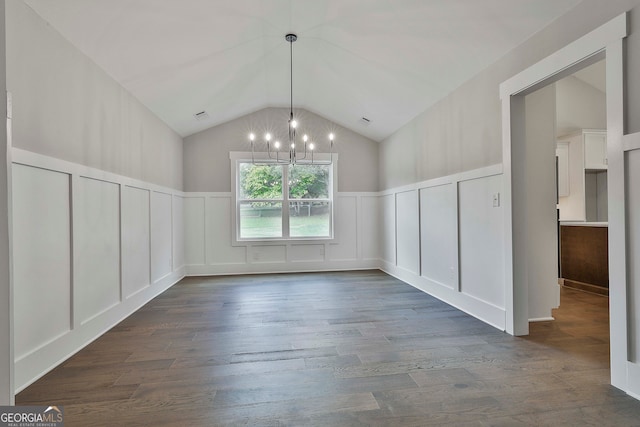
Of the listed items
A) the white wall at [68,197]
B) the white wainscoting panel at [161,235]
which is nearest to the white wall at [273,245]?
the white wainscoting panel at [161,235]

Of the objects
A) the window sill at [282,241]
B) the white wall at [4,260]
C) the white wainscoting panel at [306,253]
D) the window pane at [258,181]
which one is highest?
the window pane at [258,181]

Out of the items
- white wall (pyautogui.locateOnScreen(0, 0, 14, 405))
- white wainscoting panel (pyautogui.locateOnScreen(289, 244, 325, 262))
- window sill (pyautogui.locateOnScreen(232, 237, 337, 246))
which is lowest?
white wainscoting panel (pyautogui.locateOnScreen(289, 244, 325, 262))

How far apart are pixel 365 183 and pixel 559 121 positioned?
324 cm

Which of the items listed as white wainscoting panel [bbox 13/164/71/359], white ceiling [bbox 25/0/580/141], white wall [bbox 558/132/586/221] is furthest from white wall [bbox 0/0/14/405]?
white wall [bbox 558/132/586/221]

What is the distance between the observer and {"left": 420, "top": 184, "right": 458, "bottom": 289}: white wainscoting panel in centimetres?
372

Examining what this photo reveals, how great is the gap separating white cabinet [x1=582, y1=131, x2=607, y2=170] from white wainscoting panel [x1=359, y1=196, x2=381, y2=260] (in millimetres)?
3319

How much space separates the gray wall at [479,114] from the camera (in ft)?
6.19

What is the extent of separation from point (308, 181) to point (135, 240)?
10.6ft

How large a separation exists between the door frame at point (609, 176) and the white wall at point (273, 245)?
11.2ft

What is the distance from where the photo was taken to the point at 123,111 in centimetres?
346

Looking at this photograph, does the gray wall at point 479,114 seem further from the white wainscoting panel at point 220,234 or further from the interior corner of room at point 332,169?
the white wainscoting panel at point 220,234

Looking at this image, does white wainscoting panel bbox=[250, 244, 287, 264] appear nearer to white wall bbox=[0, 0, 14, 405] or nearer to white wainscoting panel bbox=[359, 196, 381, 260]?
→ white wainscoting panel bbox=[359, 196, 381, 260]

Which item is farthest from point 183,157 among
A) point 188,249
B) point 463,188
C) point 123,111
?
point 463,188

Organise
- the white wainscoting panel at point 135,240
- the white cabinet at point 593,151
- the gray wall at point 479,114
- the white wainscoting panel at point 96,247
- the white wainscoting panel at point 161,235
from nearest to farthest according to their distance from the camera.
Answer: the gray wall at point 479,114 → the white wainscoting panel at point 96,247 → the white wainscoting panel at point 135,240 → the white wainscoting panel at point 161,235 → the white cabinet at point 593,151
